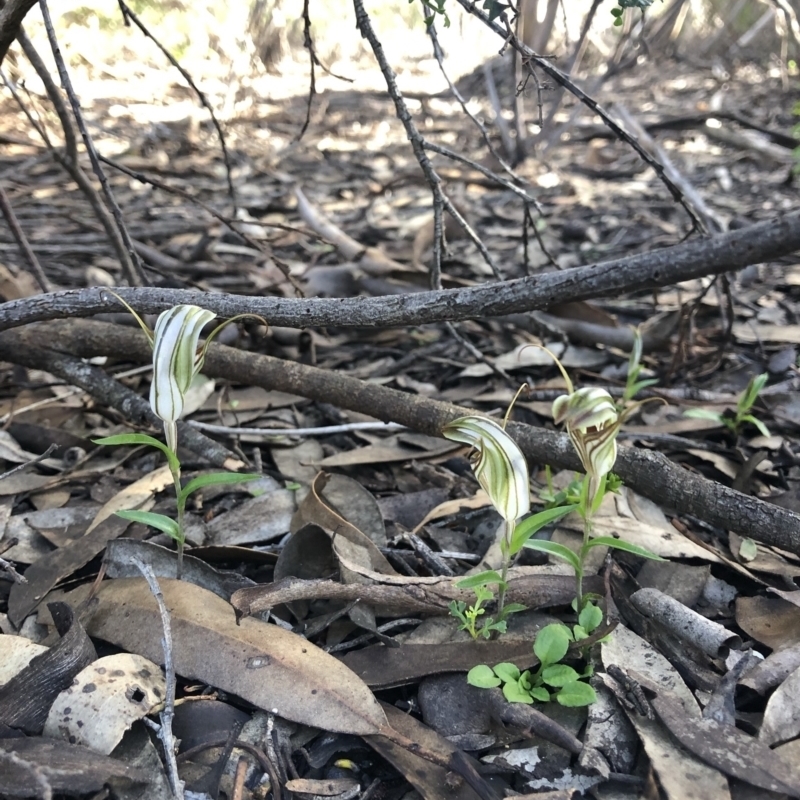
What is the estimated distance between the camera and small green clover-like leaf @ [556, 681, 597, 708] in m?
1.27

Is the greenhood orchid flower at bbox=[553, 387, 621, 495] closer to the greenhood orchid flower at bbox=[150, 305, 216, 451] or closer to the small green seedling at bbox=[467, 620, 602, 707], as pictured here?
the small green seedling at bbox=[467, 620, 602, 707]

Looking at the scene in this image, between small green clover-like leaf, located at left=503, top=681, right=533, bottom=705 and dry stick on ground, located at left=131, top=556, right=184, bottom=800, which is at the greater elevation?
dry stick on ground, located at left=131, top=556, right=184, bottom=800

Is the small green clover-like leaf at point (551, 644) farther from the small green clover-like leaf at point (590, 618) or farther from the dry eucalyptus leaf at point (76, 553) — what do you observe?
the dry eucalyptus leaf at point (76, 553)

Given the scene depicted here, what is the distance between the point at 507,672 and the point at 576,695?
132mm

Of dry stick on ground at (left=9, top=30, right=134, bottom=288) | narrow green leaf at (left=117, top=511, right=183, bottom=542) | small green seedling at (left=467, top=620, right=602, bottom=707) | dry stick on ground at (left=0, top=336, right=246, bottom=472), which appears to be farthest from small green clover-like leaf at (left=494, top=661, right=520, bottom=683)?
dry stick on ground at (left=9, top=30, right=134, bottom=288)

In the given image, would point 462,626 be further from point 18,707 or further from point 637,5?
point 637,5

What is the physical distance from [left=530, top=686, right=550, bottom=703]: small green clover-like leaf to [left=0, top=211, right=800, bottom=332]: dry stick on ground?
A: 2.54ft

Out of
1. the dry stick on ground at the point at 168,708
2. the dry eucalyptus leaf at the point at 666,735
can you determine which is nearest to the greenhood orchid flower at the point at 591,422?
the dry eucalyptus leaf at the point at 666,735

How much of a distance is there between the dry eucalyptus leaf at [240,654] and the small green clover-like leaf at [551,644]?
12.3 inches

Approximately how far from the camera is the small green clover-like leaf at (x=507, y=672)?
1329 millimetres

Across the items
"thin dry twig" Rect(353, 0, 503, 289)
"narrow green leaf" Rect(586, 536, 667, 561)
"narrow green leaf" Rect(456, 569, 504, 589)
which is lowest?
"narrow green leaf" Rect(456, 569, 504, 589)

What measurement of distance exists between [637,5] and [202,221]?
2993 millimetres

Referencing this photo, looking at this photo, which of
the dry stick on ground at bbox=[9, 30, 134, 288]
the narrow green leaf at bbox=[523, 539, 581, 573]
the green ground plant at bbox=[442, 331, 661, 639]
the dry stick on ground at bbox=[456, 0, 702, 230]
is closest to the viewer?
the green ground plant at bbox=[442, 331, 661, 639]

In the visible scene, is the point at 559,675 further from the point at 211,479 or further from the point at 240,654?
the point at 211,479
